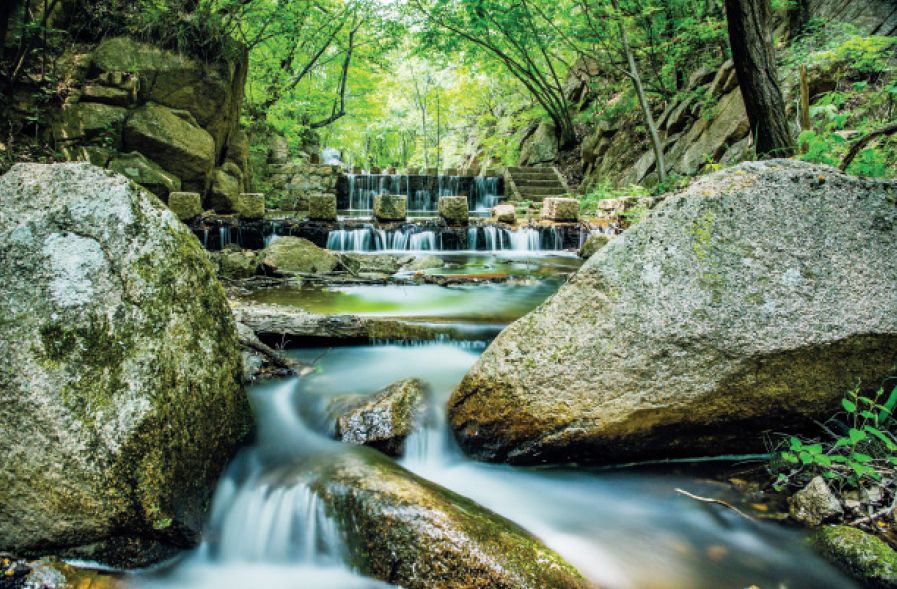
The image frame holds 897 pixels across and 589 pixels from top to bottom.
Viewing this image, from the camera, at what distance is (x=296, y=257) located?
25.6 feet

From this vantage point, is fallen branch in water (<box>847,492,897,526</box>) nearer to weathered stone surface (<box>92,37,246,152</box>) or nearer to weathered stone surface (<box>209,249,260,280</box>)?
weathered stone surface (<box>209,249,260,280</box>)

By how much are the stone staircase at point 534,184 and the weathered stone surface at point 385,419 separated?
14920 mm

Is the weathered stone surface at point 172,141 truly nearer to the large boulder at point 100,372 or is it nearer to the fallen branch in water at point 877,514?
the large boulder at point 100,372

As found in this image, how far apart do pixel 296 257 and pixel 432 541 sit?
6.50 m

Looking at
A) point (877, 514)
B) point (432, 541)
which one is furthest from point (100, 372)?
point (877, 514)

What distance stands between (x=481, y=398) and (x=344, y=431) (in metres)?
0.90

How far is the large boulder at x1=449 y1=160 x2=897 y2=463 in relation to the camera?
241cm

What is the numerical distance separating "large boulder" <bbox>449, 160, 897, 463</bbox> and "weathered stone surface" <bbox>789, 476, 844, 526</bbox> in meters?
0.32

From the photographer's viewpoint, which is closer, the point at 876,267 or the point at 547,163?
the point at 876,267

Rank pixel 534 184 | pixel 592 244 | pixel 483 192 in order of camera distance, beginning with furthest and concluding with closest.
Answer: pixel 483 192 → pixel 534 184 → pixel 592 244

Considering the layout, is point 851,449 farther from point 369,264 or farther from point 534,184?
point 534,184

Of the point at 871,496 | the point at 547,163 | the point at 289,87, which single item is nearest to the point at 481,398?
the point at 871,496

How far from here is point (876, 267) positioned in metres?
2.45

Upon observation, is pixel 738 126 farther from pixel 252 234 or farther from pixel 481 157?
pixel 481 157
